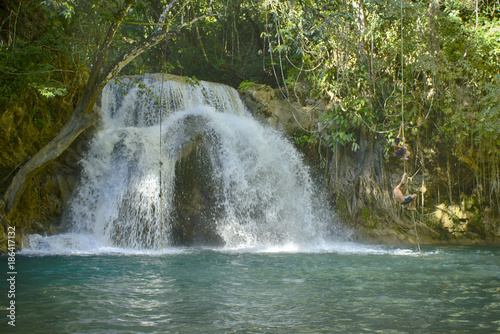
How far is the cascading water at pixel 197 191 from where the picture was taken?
404 inches

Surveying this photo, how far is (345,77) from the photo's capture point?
38.8 feet

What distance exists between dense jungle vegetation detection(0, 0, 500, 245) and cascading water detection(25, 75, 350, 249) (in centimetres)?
99

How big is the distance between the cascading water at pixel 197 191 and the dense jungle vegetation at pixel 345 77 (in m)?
0.99

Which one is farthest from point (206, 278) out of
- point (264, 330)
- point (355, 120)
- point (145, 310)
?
point (355, 120)

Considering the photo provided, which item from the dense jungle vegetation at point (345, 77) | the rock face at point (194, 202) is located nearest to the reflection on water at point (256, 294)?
the rock face at point (194, 202)

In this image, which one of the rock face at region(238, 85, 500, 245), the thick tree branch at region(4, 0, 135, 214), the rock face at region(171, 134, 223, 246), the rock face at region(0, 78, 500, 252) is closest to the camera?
the thick tree branch at region(4, 0, 135, 214)

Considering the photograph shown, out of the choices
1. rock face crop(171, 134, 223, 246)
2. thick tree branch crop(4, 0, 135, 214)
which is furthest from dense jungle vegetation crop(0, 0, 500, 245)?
rock face crop(171, 134, 223, 246)

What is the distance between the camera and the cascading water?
1025cm

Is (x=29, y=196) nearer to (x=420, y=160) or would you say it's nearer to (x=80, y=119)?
(x=80, y=119)

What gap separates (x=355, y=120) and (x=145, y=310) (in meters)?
8.07

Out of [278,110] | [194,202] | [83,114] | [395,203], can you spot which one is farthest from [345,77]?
[83,114]

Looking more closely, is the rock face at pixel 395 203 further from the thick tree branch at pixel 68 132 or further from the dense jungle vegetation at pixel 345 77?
the thick tree branch at pixel 68 132

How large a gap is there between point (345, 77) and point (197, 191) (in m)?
5.03

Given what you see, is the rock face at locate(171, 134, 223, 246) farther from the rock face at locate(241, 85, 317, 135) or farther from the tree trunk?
the rock face at locate(241, 85, 317, 135)
